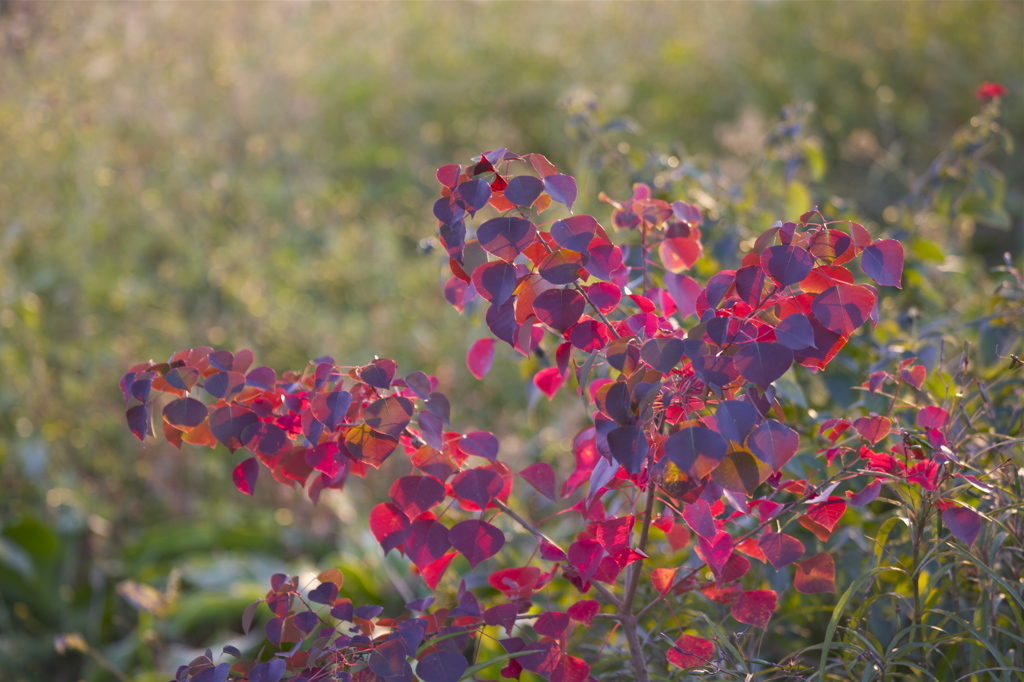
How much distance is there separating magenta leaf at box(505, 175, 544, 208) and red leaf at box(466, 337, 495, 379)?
314mm

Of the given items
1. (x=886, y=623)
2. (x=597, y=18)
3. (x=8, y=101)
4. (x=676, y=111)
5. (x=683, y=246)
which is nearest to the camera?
(x=683, y=246)

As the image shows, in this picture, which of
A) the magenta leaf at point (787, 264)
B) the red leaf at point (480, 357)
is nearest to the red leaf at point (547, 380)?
the red leaf at point (480, 357)

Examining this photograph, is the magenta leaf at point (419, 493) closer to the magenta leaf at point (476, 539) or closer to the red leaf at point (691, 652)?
the magenta leaf at point (476, 539)

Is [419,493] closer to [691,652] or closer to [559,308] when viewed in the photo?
[559,308]

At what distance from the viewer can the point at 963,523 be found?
2.85ft

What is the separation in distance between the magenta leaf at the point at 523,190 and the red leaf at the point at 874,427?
48 cm

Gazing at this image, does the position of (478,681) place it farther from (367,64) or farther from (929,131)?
(367,64)

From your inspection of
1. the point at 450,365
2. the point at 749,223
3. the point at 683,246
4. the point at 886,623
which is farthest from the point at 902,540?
the point at 450,365

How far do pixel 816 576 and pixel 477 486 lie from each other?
0.41m

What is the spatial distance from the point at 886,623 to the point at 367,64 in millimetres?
4765

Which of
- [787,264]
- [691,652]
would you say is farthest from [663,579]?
[787,264]

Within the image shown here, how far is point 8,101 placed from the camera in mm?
3445

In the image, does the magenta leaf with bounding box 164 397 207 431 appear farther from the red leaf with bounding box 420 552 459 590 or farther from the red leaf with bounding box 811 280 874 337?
the red leaf with bounding box 811 280 874 337

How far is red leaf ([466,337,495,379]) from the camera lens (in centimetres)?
108
